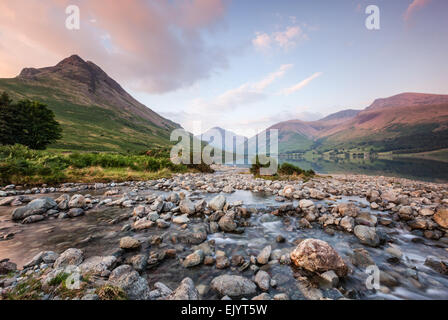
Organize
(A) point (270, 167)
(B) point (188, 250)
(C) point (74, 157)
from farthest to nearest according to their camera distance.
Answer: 1. (A) point (270, 167)
2. (C) point (74, 157)
3. (B) point (188, 250)

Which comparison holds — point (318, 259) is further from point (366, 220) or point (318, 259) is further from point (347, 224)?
point (366, 220)

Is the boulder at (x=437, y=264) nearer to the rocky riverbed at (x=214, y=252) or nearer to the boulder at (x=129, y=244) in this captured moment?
the rocky riverbed at (x=214, y=252)

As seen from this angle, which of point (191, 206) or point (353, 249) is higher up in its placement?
point (191, 206)

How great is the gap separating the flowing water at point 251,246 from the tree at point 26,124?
29.5 m

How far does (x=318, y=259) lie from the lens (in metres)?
4.28

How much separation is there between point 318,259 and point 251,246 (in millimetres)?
2095

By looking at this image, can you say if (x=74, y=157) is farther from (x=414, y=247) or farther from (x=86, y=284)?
(x=414, y=247)

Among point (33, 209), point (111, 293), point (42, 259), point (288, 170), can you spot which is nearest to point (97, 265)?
point (111, 293)

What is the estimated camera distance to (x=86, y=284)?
3.20m

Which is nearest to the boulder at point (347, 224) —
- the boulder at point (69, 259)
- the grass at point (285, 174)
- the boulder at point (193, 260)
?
the boulder at point (193, 260)

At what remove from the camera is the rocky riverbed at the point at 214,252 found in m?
3.51
